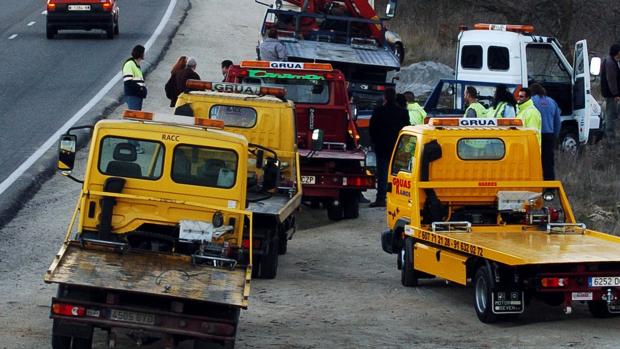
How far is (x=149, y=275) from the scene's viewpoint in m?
10.2

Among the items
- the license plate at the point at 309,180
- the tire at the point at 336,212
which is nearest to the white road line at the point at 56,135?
the license plate at the point at 309,180

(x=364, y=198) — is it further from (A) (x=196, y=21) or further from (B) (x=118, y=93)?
(A) (x=196, y=21)

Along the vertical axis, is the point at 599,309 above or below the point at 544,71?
below

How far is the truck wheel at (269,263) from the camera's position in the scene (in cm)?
1443

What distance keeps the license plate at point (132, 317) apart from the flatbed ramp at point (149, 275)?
18 centimetres

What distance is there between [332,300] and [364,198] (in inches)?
284

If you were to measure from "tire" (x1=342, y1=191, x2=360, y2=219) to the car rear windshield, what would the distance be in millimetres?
3967

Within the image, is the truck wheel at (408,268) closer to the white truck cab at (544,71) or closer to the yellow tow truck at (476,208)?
the yellow tow truck at (476,208)

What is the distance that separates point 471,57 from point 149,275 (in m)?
16.2

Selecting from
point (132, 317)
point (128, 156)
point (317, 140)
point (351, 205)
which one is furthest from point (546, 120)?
point (132, 317)

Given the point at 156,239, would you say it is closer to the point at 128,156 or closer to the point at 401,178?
the point at 128,156

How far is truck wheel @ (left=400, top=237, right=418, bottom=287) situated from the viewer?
1423 cm

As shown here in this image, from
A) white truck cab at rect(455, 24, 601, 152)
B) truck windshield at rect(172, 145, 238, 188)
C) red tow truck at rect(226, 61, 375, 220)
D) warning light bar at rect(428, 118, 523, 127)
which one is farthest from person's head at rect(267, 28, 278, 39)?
truck windshield at rect(172, 145, 238, 188)

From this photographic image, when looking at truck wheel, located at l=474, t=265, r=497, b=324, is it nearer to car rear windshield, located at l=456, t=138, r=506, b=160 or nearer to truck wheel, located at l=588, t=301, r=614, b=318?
truck wheel, located at l=588, t=301, r=614, b=318
